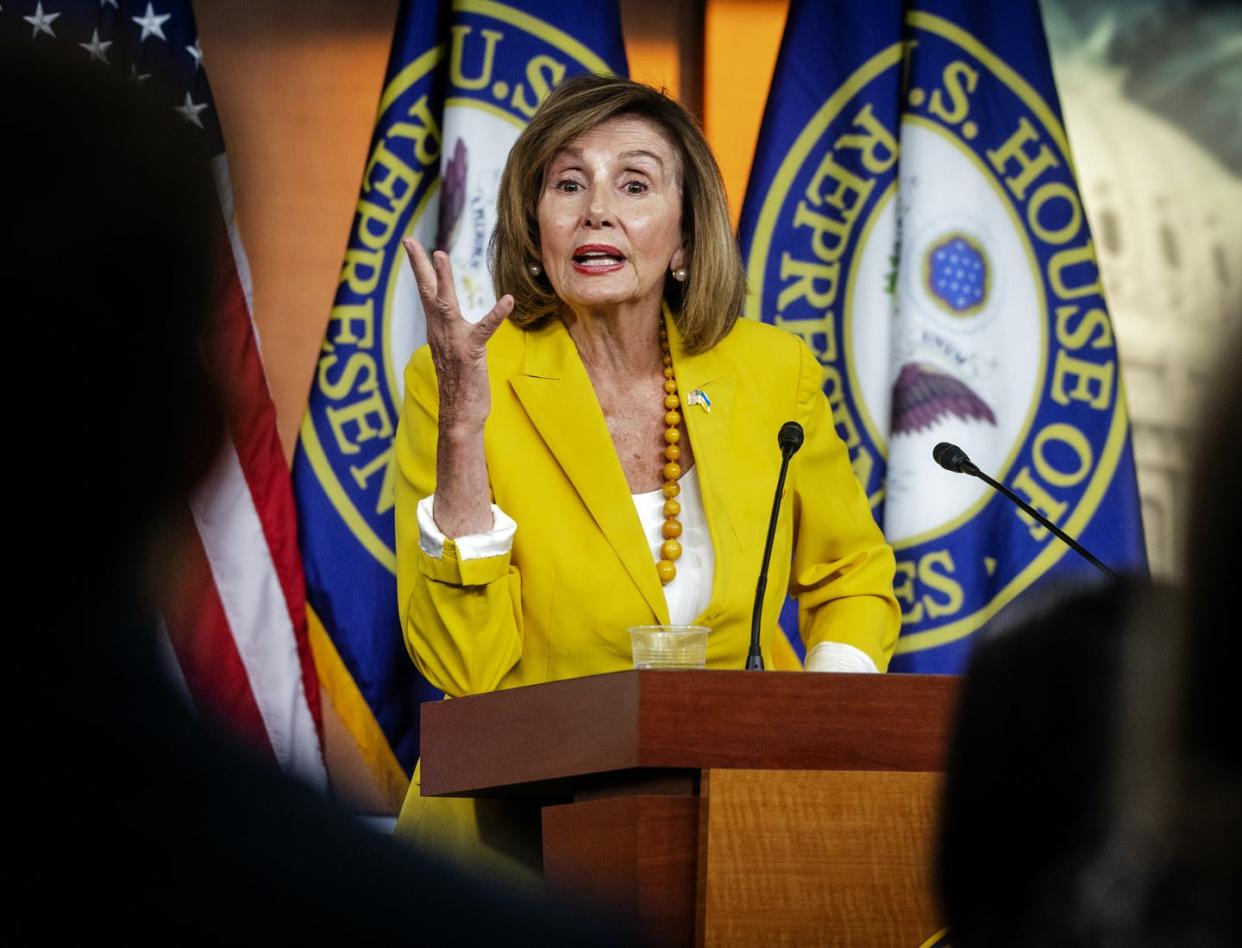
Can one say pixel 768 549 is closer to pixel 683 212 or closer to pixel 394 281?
pixel 683 212

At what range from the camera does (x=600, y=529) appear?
265 centimetres

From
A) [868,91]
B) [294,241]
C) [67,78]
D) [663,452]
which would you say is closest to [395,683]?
[294,241]

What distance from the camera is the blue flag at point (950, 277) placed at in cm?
420

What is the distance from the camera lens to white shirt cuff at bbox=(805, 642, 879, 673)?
2676mm

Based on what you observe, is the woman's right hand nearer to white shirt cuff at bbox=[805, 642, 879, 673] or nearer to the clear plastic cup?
the clear plastic cup

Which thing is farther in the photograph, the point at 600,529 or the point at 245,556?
the point at 245,556

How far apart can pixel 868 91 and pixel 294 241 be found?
147 centimetres

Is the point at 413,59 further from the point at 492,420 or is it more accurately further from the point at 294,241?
the point at 492,420

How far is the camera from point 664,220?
2996 mm

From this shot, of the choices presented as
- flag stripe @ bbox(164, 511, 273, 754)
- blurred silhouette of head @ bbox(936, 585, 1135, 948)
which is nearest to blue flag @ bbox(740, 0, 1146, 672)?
flag stripe @ bbox(164, 511, 273, 754)

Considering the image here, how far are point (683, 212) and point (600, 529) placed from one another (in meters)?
0.71

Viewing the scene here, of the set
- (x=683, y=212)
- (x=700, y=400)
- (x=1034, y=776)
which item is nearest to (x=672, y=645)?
(x=700, y=400)

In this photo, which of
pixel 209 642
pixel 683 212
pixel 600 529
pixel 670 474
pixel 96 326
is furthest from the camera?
pixel 209 642

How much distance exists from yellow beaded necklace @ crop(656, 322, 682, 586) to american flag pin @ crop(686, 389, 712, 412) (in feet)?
0.08
